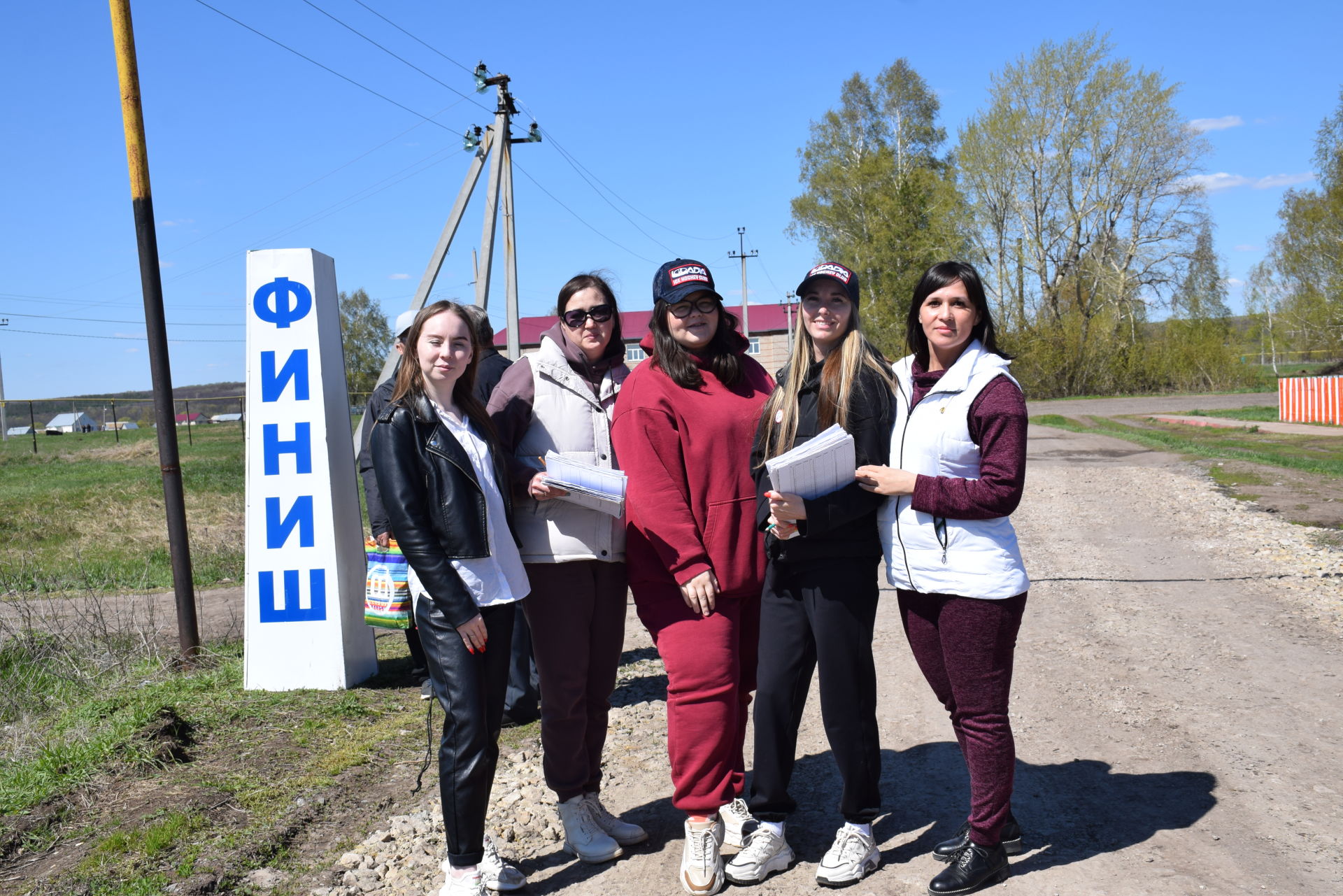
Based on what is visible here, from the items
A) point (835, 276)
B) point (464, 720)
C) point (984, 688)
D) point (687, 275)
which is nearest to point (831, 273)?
point (835, 276)

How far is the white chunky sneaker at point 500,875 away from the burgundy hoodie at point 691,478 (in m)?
1.08

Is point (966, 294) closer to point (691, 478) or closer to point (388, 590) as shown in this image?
point (691, 478)

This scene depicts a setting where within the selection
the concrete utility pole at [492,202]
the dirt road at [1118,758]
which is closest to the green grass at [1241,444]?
the dirt road at [1118,758]

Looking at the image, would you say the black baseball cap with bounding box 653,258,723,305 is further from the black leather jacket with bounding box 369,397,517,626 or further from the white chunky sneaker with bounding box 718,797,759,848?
the white chunky sneaker with bounding box 718,797,759,848

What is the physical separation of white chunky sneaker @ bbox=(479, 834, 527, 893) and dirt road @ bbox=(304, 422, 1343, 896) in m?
0.09

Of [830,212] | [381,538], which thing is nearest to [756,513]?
[381,538]

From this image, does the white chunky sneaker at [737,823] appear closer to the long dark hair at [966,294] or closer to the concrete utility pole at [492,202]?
the long dark hair at [966,294]

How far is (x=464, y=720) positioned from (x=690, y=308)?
1.53 meters

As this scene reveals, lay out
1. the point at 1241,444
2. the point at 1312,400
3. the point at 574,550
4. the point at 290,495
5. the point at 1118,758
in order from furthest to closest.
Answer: the point at 1312,400 → the point at 1241,444 → the point at 290,495 → the point at 1118,758 → the point at 574,550

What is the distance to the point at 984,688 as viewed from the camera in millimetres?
3012

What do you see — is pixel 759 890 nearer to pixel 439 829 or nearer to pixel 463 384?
pixel 439 829

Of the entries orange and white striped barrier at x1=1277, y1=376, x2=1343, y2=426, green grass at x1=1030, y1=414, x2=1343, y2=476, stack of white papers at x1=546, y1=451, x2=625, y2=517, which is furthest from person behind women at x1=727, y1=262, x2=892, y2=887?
orange and white striped barrier at x1=1277, y1=376, x2=1343, y2=426

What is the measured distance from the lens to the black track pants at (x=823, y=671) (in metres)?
3.14

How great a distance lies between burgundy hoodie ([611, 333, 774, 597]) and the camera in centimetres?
318
